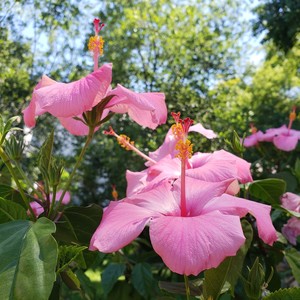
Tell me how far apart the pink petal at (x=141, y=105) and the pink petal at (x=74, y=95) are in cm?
3

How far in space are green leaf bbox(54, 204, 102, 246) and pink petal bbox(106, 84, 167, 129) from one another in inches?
7.2

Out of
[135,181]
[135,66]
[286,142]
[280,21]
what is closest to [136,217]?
[135,181]

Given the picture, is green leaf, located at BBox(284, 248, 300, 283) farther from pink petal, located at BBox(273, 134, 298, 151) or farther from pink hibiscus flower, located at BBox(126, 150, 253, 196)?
pink petal, located at BBox(273, 134, 298, 151)

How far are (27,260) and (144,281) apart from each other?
87 cm

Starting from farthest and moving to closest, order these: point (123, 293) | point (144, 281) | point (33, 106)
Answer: point (123, 293) < point (144, 281) < point (33, 106)

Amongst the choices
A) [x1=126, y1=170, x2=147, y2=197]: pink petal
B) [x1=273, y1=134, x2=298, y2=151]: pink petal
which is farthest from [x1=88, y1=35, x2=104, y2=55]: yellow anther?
[x1=273, y1=134, x2=298, y2=151]: pink petal

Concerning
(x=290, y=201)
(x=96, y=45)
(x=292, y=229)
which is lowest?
(x=292, y=229)

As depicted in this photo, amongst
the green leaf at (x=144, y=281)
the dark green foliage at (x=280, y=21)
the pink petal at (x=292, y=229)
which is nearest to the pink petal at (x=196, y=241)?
the pink petal at (x=292, y=229)

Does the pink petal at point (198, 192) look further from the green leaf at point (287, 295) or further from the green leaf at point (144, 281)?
the green leaf at point (144, 281)

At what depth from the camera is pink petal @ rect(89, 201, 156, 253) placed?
0.55 metres

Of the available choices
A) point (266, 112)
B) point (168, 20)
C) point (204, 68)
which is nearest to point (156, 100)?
point (266, 112)

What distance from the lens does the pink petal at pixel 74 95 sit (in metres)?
0.64

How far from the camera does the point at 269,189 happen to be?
1.03m

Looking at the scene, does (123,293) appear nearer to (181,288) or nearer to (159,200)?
(181,288)
